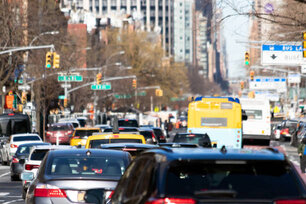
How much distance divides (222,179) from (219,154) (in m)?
0.22

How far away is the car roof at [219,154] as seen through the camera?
6.61 meters

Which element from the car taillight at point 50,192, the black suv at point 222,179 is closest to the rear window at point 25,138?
the car taillight at point 50,192

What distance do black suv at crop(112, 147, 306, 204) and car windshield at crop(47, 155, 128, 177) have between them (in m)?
4.56

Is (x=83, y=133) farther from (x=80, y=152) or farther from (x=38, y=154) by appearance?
(x=80, y=152)

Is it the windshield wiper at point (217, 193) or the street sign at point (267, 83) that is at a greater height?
the street sign at point (267, 83)

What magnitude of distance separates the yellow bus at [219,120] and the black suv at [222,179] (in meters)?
30.2

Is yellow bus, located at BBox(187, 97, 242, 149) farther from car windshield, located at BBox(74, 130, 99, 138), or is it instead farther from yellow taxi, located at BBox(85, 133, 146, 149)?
yellow taxi, located at BBox(85, 133, 146, 149)

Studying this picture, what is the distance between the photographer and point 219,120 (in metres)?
37.2

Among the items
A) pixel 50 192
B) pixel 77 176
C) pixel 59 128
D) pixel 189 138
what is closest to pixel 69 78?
pixel 59 128

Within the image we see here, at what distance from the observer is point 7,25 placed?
2051 inches

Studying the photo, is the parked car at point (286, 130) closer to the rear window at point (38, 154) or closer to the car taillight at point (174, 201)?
the rear window at point (38, 154)

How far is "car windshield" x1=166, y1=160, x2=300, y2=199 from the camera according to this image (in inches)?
252

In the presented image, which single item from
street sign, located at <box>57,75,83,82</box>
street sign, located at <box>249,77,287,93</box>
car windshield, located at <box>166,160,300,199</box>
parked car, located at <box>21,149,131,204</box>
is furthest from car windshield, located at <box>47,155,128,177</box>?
street sign, located at <box>249,77,287,93</box>

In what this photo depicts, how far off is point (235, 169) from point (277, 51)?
3592cm
